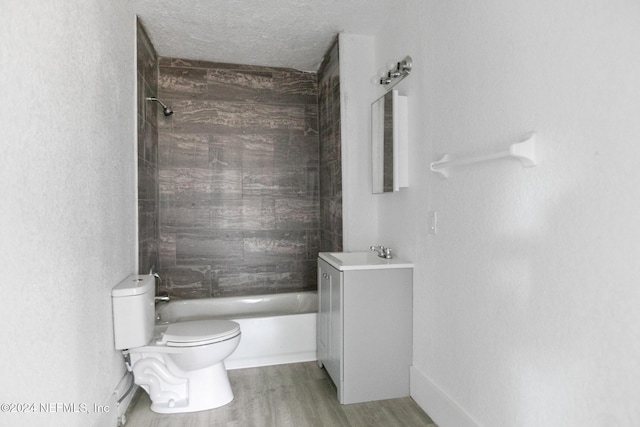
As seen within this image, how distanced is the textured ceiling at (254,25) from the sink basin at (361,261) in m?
1.69

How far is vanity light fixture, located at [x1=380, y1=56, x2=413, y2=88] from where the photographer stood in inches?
92.4

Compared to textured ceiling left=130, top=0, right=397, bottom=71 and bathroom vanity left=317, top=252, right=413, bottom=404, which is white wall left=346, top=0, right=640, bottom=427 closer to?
bathroom vanity left=317, top=252, right=413, bottom=404

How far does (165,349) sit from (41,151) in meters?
1.33

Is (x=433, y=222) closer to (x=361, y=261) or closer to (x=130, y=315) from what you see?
(x=361, y=261)

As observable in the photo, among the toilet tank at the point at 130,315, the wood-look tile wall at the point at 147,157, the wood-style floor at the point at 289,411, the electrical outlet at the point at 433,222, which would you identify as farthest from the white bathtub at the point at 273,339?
the electrical outlet at the point at 433,222

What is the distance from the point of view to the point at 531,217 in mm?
1378

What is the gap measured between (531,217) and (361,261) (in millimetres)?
1336

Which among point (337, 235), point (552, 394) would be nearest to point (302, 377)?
point (337, 235)

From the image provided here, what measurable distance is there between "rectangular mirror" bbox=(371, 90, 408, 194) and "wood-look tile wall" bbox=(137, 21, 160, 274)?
1700mm

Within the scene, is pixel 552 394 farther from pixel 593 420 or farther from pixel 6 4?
pixel 6 4

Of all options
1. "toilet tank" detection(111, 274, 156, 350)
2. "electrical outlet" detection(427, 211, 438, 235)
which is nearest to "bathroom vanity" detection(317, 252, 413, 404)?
"electrical outlet" detection(427, 211, 438, 235)

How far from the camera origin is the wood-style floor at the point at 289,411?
2.06 m

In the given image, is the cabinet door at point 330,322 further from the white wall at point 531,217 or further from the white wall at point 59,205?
the white wall at point 59,205

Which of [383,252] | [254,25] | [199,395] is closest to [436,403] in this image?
[383,252]
